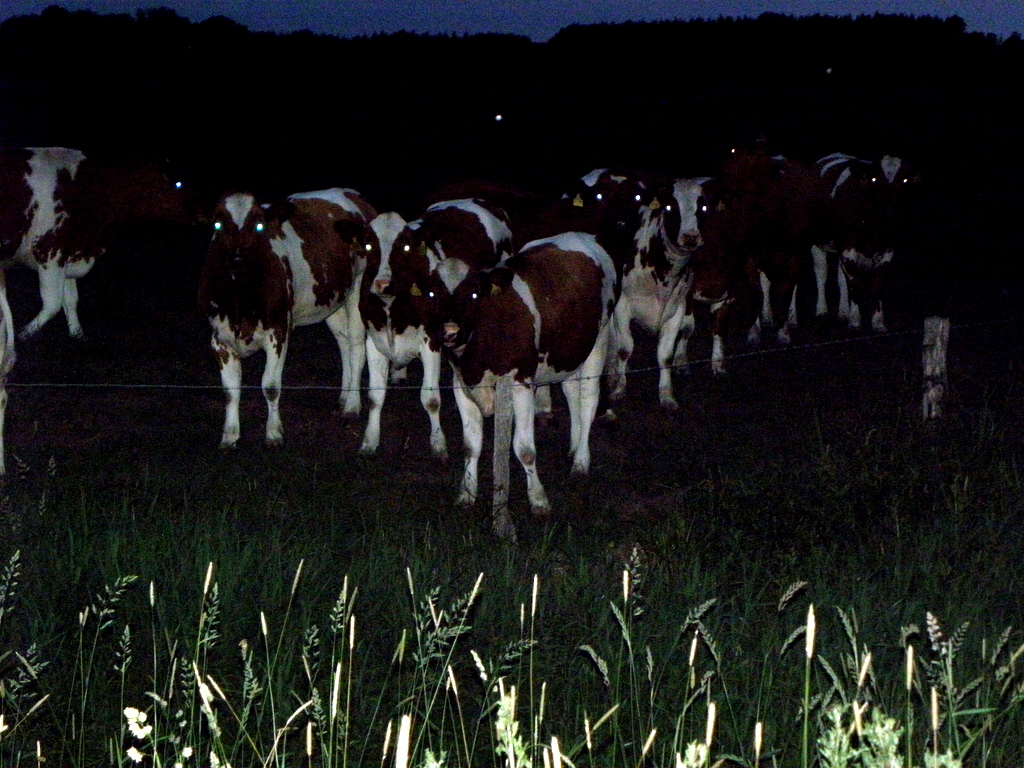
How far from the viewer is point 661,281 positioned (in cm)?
1201

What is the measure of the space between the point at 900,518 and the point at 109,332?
8769 mm

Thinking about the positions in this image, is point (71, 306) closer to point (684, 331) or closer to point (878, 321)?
Answer: point (684, 331)

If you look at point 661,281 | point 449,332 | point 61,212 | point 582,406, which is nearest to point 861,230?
point 661,281

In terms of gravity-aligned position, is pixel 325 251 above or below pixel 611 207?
below

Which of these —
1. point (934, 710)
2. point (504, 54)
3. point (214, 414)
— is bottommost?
point (214, 414)

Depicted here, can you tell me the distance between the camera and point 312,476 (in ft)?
29.8

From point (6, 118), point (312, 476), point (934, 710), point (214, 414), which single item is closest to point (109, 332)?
point (214, 414)

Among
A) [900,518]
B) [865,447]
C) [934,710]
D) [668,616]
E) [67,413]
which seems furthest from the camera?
[67,413]

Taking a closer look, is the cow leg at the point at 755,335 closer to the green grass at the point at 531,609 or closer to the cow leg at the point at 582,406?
the green grass at the point at 531,609

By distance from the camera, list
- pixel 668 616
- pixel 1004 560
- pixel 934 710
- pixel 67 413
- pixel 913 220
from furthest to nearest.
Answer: pixel 913 220, pixel 67 413, pixel 1004 560, pixel 668 616, pixel 934 710

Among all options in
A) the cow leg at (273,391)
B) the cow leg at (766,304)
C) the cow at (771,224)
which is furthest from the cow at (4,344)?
the cow leg at (766,304)

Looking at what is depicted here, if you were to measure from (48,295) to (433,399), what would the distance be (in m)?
4.81

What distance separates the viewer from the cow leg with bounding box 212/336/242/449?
10070 millimetres

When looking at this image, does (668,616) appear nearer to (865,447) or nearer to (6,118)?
(865,447)
